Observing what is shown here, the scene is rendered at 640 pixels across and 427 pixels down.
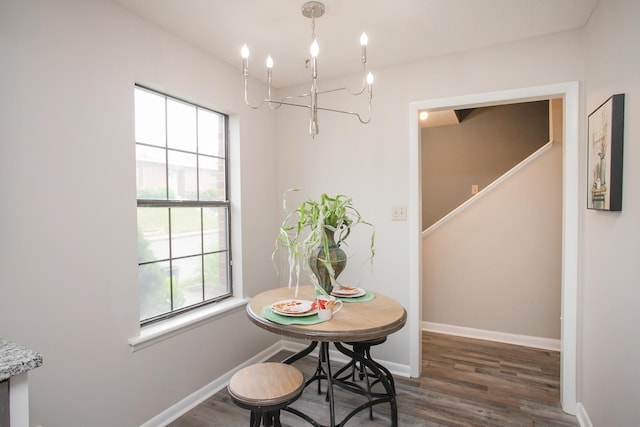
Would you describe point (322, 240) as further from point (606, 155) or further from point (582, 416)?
point (582, 416)

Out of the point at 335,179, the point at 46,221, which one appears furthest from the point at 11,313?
the point at 335,179

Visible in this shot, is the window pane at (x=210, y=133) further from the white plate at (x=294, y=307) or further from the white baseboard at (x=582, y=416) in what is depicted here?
the white baseboard at (x=582, y=416)

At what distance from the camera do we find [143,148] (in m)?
2.06

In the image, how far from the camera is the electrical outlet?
8.74ft

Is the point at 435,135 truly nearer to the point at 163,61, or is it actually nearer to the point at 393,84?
the point at 393,84

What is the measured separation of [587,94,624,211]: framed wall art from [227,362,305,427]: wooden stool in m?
1.70

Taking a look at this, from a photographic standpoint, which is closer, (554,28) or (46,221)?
(46,221)

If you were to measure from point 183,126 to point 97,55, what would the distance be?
671mm

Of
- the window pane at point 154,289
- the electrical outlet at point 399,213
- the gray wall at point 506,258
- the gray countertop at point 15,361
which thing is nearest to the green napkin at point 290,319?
the window pane at point 154,289

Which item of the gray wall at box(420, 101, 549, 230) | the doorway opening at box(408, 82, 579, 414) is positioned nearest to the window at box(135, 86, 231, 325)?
the doorway opening at box(408, 82, 579, 414)

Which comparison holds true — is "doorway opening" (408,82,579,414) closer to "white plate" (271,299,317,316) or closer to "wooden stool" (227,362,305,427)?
"white plate" (271,299,317,316)

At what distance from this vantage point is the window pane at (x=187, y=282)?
226cm

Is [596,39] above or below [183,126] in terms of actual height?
above

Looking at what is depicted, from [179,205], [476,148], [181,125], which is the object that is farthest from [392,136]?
[476,148]
